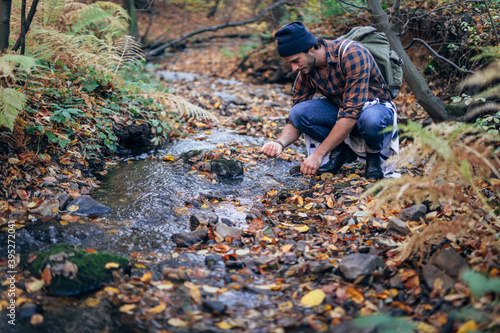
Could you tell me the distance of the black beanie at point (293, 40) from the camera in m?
3.48

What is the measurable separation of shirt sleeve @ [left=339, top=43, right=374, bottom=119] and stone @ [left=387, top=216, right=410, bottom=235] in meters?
1.19

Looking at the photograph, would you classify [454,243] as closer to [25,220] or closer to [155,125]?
[25,220]

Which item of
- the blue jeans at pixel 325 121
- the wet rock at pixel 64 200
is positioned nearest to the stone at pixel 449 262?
the blue jeans at pixel 325 121

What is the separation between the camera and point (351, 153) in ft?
14.4

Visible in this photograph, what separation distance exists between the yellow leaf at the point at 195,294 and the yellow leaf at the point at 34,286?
880 millimetres

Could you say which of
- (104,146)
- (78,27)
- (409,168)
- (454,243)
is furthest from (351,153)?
(78,27)

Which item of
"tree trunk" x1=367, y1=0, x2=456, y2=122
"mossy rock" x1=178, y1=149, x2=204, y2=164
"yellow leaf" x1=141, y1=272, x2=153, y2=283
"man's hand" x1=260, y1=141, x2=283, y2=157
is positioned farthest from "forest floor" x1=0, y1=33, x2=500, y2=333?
"tree trunk" x1=367, y1=0, x2=456, y2=122

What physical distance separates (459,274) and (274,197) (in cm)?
191

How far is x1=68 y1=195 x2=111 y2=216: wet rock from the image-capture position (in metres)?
3.21

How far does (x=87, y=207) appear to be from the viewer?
3250mm

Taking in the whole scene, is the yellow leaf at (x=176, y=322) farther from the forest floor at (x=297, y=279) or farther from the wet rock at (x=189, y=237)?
the wet rock at (x=189, y=237)

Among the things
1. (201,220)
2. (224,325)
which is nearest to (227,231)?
(201,220)

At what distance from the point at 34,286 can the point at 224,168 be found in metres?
2.36

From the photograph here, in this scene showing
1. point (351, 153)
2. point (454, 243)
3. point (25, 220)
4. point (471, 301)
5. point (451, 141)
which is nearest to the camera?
point (471, 301)
